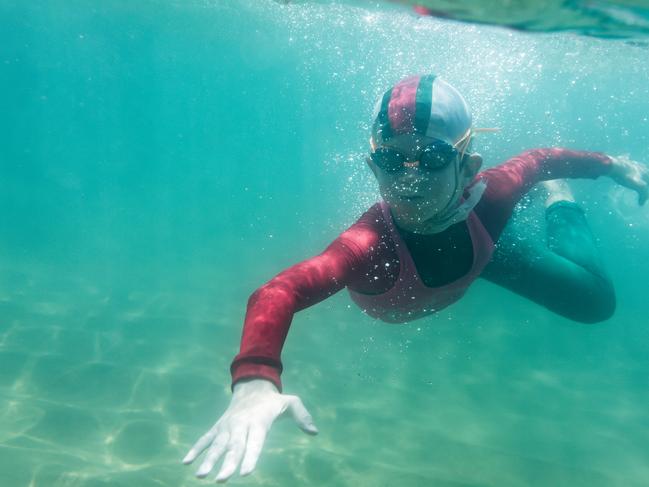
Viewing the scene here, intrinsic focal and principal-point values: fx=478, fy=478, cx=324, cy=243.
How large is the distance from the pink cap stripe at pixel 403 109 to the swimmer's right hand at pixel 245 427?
2124mm

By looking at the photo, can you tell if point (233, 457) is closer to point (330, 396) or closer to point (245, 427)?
point (245, 427)

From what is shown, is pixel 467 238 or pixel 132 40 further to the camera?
pixel 132 40

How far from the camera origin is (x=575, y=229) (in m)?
5.91

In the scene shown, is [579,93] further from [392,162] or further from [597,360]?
[392,162]

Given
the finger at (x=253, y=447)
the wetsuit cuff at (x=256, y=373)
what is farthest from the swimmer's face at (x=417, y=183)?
the finger at (x=253, y=447)

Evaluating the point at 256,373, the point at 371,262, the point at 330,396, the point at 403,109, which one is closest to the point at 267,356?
the point at 256,373

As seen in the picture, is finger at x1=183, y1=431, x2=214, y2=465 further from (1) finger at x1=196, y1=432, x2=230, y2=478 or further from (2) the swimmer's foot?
(2) the swimmer's foot

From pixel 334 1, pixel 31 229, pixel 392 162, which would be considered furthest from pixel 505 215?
pixel 31 229

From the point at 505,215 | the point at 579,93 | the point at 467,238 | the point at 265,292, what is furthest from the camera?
the point at 579,93

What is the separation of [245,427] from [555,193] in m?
5.84

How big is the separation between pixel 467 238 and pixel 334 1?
17.0 meters

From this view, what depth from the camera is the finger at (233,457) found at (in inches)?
70.9

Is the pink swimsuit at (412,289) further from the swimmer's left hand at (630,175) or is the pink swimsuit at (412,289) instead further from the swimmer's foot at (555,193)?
the swimmer's left hand at (630,175)

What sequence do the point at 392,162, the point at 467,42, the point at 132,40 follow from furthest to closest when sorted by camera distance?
the point at 132,40 < the point at 467,42 < the point at 392,162
